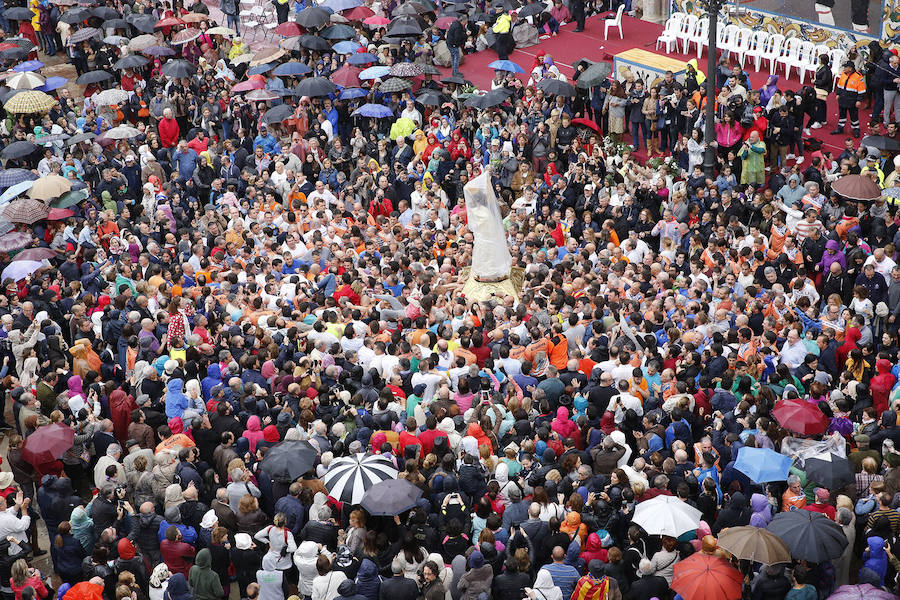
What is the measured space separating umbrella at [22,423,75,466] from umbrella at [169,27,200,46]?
1657 centimetres

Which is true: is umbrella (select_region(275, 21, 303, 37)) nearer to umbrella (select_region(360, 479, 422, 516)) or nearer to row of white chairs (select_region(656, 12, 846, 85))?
row of white chairs (select_region(656, 12, 846, 85))

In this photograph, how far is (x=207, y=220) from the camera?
64.6ft

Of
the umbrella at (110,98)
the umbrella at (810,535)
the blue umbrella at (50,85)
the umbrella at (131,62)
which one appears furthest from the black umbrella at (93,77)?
the umbrella at (810,535)

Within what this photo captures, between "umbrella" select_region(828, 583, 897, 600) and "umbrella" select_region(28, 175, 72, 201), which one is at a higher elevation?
"umbrella" select_region(28, 175, 72, 201)

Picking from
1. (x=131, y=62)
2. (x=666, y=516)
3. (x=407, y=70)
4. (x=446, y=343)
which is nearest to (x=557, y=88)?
(x=407, y=70)

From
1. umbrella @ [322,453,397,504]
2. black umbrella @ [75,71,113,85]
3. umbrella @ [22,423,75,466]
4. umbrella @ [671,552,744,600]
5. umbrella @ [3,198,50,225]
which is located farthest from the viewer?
black umbrella @ [75,71,113,85]

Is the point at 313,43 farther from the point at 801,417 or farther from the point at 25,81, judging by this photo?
the point at 801,417

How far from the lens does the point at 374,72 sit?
2477 cm

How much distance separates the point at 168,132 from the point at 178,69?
7.04 ft

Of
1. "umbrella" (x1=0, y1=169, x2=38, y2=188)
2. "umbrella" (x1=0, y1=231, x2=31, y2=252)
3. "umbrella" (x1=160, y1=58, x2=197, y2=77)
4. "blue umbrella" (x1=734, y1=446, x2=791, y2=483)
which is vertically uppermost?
"umbrella" (x1=160, y1=58, x2=197, y2=77)

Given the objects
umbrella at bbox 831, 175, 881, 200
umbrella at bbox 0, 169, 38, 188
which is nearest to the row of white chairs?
umbrella at bbox 831, 175, 881, 200

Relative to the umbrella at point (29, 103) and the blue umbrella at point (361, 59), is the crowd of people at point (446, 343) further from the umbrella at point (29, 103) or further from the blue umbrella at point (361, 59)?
the blue umbrella at point (361, 59)

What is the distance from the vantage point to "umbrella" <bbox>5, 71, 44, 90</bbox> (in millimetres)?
25641

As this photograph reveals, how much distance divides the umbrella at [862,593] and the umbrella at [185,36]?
22357mm
